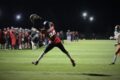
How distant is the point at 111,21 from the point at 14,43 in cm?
9238

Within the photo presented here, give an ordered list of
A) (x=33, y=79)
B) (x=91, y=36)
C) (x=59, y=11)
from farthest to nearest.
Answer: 1. (x=59, y=11)
2. (x=91, y=36)
3. (x=33, y=79)

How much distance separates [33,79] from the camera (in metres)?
14.9

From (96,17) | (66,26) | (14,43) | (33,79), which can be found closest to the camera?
(33,79)

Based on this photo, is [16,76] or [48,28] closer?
[16,76]

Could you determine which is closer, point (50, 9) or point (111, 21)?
point (50, 9)

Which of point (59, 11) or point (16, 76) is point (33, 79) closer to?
point (16, 76)

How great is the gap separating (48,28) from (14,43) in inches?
639

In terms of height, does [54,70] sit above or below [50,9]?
below

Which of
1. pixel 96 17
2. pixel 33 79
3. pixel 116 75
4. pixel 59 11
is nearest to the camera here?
pixel 33 79

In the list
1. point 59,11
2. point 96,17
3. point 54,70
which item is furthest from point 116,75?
point 96,17

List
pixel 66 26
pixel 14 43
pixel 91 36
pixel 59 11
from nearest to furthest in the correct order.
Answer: pixel 14 43 → pixel 91 36 → pixel 66 26 → pixel 59 11

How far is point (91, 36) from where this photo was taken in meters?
100

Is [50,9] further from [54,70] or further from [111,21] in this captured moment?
[54,70]

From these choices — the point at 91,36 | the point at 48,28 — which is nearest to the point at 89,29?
the point at 91,36
